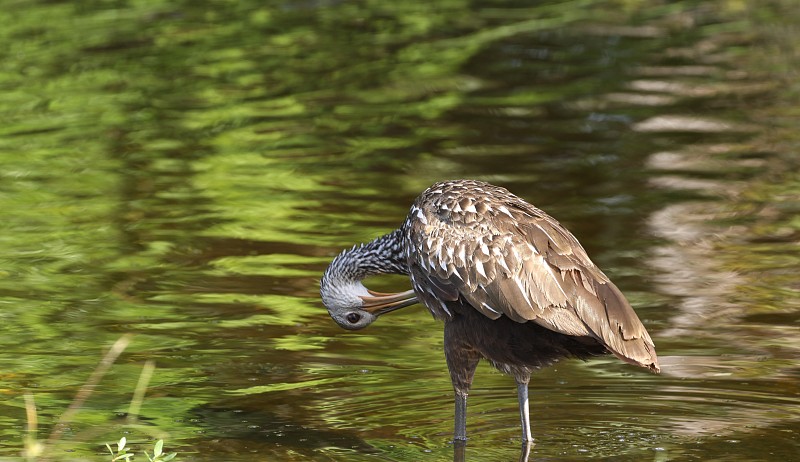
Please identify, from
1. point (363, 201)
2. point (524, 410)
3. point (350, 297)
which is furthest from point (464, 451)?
point (363, 201)

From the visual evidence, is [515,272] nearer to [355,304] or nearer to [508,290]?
[508,290]

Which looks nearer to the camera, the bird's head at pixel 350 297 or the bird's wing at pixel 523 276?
the bird's wing at pixel 523 276

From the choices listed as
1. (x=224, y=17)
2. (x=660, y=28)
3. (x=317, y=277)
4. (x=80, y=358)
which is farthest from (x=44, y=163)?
(x=660, y=28)

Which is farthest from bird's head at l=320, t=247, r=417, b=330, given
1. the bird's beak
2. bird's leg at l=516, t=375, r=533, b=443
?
bird's leg at l=516, t=375, r=533, b=443

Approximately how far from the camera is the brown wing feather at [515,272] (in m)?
6.42

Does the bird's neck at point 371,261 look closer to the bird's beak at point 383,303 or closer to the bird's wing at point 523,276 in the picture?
the bird's beak at point 383,303

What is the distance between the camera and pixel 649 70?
16.2 meters

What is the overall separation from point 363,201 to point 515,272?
517cm

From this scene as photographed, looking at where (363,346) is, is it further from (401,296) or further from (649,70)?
(649,70)

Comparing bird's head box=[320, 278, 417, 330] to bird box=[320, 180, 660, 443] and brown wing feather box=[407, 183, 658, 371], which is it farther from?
brown wing feather box=[407, 183, 658, 371]

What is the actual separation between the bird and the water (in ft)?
1.43

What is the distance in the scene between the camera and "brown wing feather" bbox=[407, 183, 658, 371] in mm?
6418

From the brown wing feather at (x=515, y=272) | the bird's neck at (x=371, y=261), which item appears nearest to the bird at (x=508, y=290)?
the brown wing feather at (x=515, y=272)

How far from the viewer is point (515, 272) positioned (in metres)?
6.64
